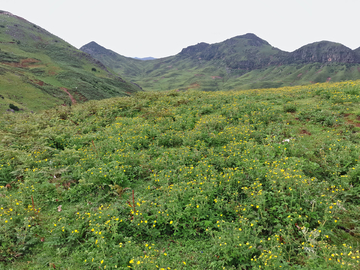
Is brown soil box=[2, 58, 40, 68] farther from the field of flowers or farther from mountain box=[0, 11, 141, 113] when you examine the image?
the field of flowers

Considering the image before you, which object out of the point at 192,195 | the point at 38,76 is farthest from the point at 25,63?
the point at 192,195

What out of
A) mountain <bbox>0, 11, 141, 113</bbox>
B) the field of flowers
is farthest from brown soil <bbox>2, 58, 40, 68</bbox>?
the field of flowers

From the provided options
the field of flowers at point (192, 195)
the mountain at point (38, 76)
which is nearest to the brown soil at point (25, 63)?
the mountain at point (38, 76)

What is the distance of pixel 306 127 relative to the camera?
1034 centimetres

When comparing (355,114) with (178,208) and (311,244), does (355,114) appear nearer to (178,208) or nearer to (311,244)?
(311,244)

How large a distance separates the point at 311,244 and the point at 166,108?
43.9 ft

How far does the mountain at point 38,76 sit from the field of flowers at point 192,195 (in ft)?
93.7

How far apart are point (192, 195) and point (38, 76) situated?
240 feet

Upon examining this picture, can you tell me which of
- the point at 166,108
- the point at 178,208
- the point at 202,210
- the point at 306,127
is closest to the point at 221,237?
the point at 202,210

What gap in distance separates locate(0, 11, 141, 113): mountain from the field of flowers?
93.7 ft

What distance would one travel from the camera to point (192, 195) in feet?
20.9

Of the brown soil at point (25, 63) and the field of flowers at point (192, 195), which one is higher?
the brown soil at point (25, 63)

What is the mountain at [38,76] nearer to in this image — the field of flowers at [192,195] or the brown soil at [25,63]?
the brown soil at [25,63]

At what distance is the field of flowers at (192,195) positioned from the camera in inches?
183
